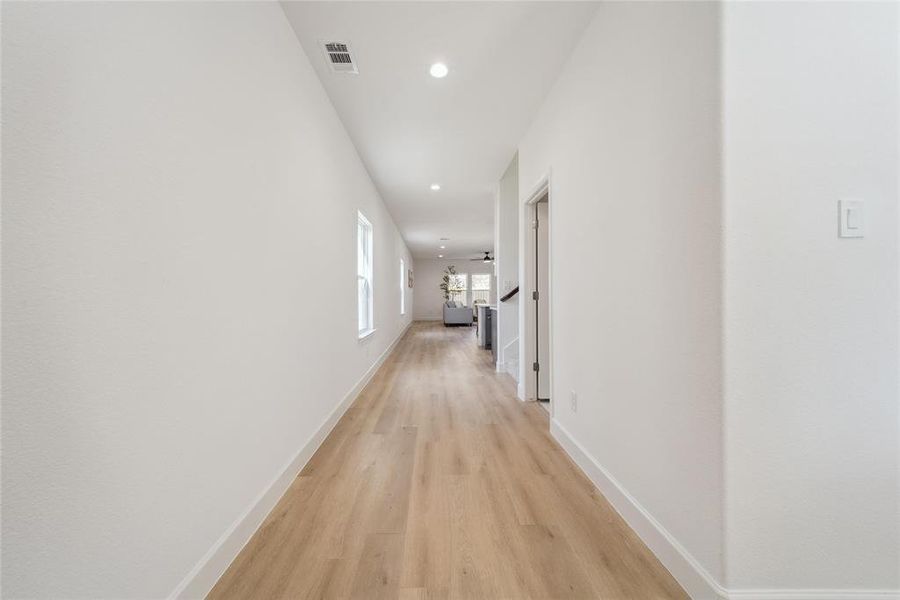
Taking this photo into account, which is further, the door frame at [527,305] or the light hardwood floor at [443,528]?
the door frame at [527,305]

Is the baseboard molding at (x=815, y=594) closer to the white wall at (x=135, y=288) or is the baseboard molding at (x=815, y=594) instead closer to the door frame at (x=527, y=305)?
the white wall at (x=135, y=288)

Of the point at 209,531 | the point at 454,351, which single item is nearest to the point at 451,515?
the point at 209,531

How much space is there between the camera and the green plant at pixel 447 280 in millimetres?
14469

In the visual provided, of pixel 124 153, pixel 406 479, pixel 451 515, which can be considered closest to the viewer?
pixel 124 153

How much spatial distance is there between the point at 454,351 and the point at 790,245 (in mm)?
5999

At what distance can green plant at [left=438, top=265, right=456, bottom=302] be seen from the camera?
47.5 feet

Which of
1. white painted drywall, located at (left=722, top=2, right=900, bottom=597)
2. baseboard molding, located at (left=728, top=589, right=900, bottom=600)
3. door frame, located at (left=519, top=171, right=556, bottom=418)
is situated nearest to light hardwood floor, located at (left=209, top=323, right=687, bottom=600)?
baseboard molding, located at (left=728, top=589, right=900, bottom=600)

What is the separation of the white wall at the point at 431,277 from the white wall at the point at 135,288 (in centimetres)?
1302

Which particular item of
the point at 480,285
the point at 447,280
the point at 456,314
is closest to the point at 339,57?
the point at 456,314

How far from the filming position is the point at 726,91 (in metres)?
1.11

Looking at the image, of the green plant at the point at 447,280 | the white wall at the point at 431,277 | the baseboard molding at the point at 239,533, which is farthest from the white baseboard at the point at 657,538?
the white wall at the point at 431,277

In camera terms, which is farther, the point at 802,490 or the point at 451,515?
the point at 451,515

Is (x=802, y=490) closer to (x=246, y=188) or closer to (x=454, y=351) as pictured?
(x=246, y=188)

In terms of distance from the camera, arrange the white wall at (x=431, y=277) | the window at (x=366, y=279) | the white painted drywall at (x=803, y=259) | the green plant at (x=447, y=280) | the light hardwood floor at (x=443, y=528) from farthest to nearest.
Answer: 1. the white wall at (x=431, y=277)
2. the green plant at (x=447, y=280)
3. the window at (x=366, y=279)
4. the light hardwood floor at (x=443, y=528)
5. the white painted drywall at (x=803, y=259)
